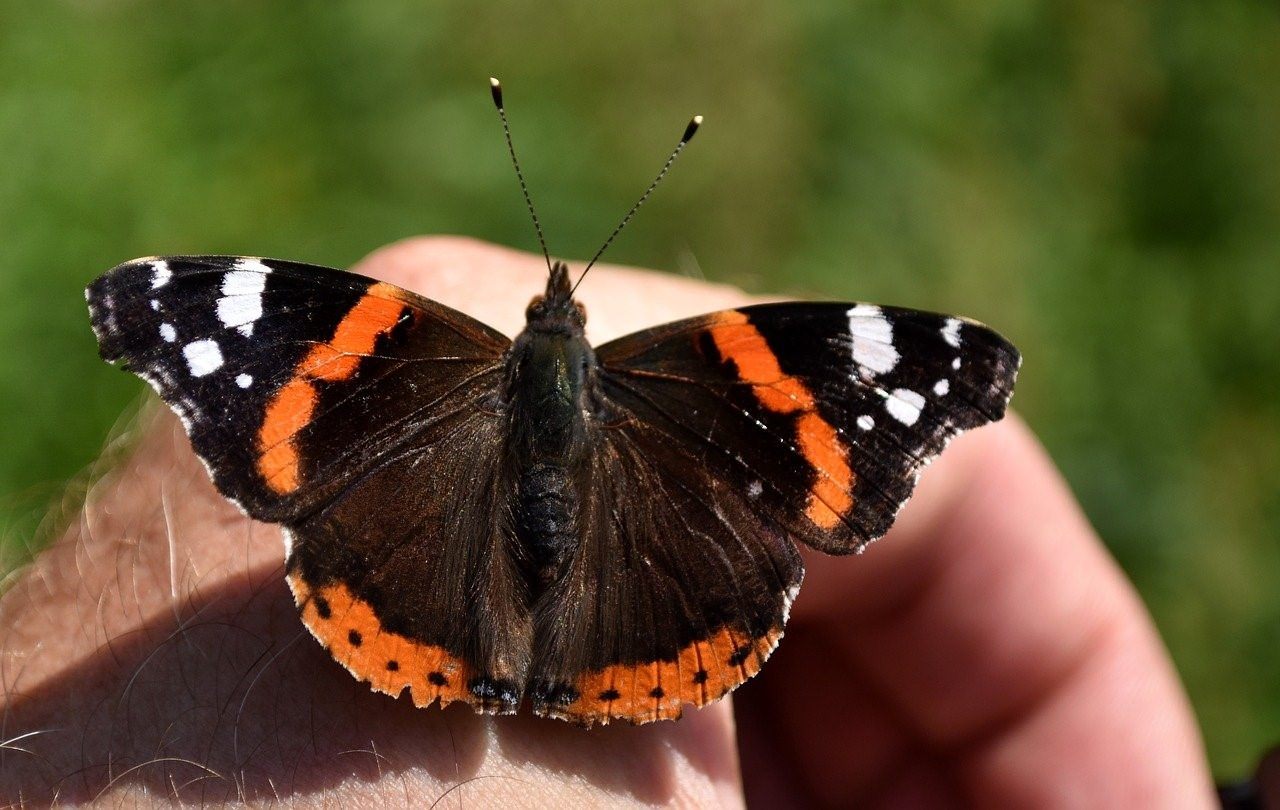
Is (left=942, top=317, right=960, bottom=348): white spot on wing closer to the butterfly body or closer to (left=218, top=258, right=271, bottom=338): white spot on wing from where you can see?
the butterfly body

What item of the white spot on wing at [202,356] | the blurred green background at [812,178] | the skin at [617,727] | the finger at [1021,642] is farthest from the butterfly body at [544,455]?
the blurred green background at [812,178]

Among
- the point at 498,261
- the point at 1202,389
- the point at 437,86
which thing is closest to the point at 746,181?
the point at 437,86

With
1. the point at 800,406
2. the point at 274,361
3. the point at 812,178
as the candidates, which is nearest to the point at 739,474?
the point at 800,406

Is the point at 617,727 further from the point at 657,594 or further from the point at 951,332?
the point at 951,332

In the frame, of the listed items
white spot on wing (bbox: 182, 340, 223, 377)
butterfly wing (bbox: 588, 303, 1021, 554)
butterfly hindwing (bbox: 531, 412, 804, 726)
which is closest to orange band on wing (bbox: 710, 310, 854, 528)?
butterfly wing (bbox: 588, 303, 1021, 554)

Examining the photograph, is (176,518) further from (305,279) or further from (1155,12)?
(1155,12)

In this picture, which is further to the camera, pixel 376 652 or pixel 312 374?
pixel 312 374
